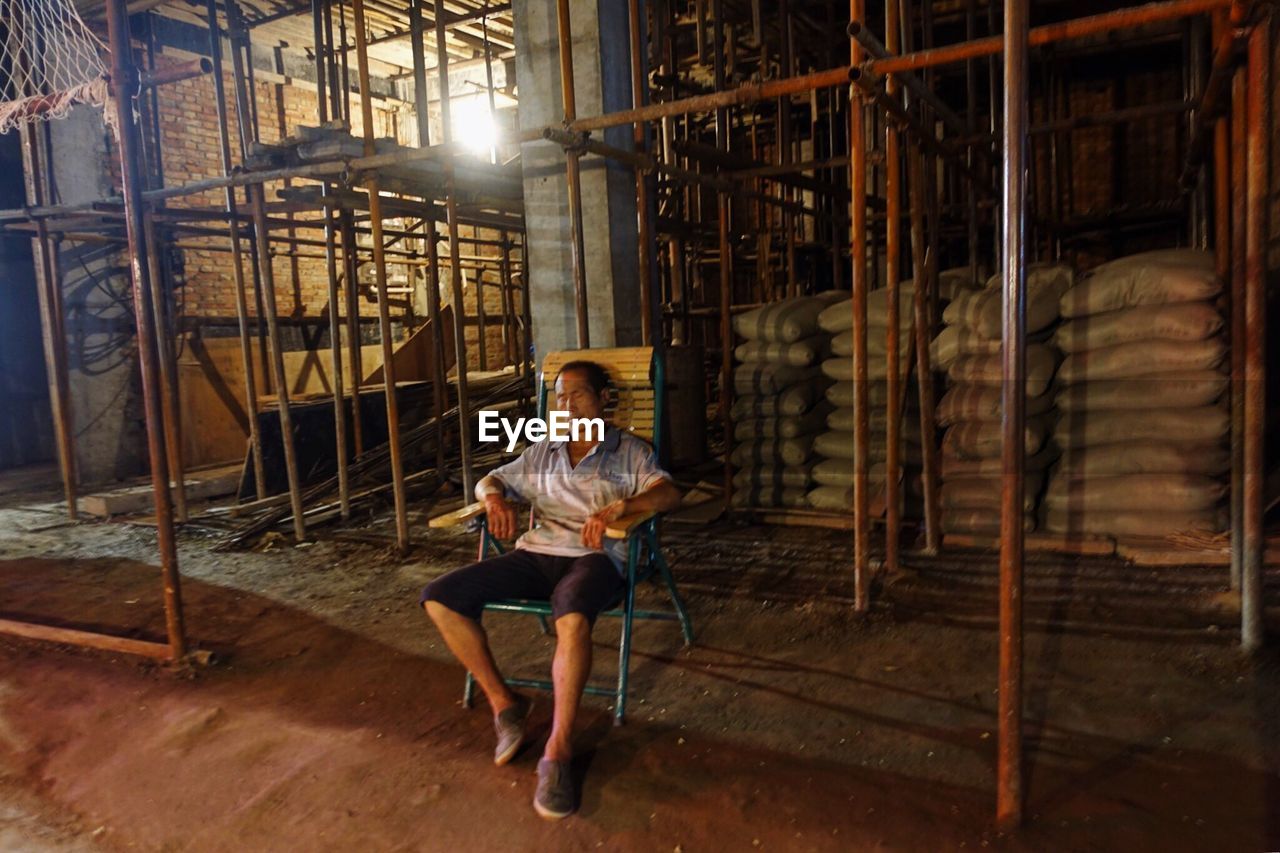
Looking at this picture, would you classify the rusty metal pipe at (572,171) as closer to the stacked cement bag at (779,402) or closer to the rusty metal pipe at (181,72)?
the stacked cement bag at (779,402)

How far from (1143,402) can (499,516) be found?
10.7 feet

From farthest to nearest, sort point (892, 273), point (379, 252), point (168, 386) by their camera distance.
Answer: point (168, 386) < point (379, 252) < point (892, 273)

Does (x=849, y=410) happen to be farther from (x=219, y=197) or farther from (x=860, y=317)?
(x=219, y=197)

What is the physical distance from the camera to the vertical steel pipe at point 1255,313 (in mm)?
2834

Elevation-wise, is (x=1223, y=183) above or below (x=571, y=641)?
above

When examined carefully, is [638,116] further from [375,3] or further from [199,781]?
[375,3]

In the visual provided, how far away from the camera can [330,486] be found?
696 centimetres

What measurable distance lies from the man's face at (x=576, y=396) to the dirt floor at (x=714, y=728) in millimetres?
1041

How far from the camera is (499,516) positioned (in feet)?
10.3

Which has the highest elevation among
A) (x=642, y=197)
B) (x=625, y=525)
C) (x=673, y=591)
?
(x=642, y=197)

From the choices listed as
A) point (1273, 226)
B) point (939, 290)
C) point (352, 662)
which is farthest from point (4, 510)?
point (1273, 226)

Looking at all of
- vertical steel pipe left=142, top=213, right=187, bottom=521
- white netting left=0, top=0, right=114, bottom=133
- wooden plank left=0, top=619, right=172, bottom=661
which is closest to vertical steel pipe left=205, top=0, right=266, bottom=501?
vertical steel pipe left=142, top=213, right=187, bottom=521

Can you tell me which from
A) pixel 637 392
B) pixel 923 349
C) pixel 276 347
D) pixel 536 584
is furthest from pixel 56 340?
pixel 923 349

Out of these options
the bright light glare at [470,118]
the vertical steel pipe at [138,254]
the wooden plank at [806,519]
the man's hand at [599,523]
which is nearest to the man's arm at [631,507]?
→ the man's hand at [599,523]
